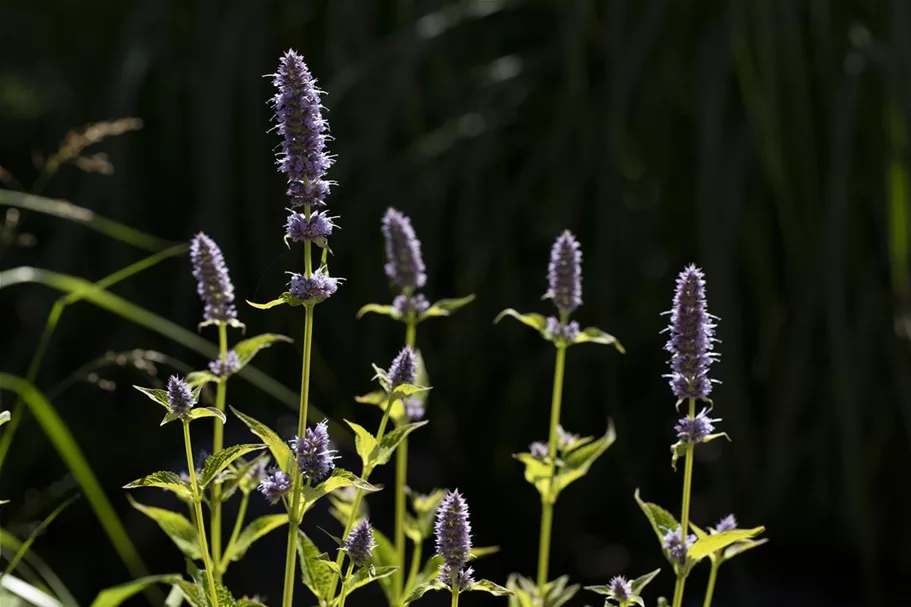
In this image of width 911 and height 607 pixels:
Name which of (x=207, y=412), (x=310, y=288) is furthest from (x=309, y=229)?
(x=207, y=412)

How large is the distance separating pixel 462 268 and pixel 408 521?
1.31 m

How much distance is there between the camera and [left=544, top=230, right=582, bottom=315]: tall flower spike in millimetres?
1108

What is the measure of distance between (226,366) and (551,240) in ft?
5.15

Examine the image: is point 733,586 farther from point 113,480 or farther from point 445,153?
point 113,480

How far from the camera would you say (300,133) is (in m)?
0.85

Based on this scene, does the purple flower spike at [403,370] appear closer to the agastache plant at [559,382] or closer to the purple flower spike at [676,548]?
the agastache plant at [559,382]

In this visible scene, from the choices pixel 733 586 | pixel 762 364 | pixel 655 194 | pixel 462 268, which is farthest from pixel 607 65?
pixel 733 586

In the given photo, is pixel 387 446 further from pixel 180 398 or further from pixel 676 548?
pixel 676 548

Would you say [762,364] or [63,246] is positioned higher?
[63,246]

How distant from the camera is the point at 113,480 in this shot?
271 cm

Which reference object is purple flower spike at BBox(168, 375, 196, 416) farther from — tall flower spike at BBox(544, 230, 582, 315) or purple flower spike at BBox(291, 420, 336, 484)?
tall flower spike at BBox(544, 230, 582, 315)

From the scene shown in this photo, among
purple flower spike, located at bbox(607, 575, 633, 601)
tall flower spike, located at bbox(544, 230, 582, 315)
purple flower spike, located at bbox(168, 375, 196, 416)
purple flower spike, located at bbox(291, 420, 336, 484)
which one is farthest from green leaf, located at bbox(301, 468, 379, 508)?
tall flower spike, located at bbox(544, 230, 582, 315)

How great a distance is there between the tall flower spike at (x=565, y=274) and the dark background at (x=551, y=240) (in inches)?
45.3

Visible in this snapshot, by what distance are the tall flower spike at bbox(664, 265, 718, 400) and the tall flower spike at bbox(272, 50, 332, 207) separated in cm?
30
